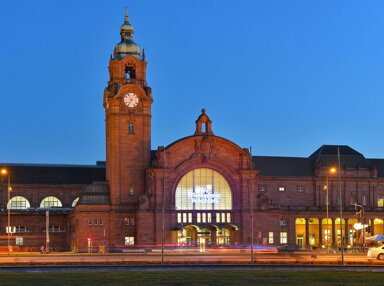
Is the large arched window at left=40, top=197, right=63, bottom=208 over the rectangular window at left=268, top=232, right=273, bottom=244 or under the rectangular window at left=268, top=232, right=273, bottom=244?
over

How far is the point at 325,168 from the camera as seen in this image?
131125 millimetres

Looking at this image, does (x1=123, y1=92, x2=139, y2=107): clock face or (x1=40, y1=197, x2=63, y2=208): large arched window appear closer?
(x1=123, y1=92, x2=139, y2=107): clock face

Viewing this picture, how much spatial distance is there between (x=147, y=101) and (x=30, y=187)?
88.0ft

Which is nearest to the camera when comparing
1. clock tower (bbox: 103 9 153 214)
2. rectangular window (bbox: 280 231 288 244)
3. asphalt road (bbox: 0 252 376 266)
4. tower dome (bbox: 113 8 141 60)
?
asphalt road (bbox: 0 252 376 266)

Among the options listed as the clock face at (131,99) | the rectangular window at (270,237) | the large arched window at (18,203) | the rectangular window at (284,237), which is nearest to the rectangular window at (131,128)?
the clock face at (131,99)

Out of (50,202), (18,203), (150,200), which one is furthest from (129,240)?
(18,203)

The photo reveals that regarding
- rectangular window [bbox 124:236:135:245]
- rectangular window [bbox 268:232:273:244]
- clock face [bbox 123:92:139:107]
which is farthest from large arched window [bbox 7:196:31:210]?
rectangular window [bbox 268:232:273:244]

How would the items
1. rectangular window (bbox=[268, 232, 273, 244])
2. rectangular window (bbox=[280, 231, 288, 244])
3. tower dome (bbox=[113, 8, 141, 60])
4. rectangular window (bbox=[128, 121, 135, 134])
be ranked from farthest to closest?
rectangular window (bbox=[280, 231, 288, 244]), tower dome (bbox=[113, 8, 141, 60]), rectangular window (bbox=[268, 232, 273, 244]), rectangular window (bbox=[128, 121, 135, 134])

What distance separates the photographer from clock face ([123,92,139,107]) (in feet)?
380

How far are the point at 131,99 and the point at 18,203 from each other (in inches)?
1102

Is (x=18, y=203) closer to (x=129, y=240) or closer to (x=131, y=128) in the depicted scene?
(x=129, y=240)

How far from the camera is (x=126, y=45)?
394 ft

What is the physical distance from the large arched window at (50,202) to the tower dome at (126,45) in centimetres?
2738

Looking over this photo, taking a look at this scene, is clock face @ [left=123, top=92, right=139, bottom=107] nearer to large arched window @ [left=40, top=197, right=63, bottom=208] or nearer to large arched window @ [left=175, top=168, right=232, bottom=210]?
large arched window @ [left=175, top=168, right=232, bottom=210]
